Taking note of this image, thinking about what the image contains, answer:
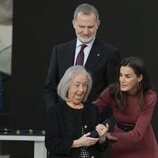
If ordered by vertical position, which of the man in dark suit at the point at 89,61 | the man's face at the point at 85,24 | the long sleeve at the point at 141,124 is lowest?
the long sleeve at the point at 141,124

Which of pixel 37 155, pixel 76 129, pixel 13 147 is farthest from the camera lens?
pixel 13 147

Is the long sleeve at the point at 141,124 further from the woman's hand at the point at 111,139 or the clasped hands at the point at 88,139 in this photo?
the clasped hands at the point at 88,139

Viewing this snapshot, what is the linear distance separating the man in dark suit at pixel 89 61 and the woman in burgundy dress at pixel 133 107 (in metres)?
0.27

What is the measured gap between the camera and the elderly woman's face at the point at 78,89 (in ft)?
12.1

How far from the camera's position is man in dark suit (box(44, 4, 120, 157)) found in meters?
4.17

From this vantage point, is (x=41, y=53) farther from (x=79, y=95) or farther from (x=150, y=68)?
(x=79, y=95)

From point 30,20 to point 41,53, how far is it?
0.42 m

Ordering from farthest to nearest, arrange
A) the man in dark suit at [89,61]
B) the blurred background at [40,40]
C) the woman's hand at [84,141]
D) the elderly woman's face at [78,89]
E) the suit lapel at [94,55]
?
the blurred background at [40,40] < the suit lapel at [94,55] < the man in dark suit at [89,61] < the elderly woman's face at [78,89] < the woman's hand at [84,141]

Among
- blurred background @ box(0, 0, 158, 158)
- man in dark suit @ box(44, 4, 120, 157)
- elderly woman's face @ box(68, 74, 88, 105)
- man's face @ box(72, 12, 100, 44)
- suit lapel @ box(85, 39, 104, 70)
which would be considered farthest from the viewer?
blurred background @ box(0, 0, 158, 158)

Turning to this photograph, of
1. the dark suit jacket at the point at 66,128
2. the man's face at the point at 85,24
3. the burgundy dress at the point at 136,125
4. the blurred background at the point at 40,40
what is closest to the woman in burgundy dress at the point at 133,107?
the burgundy dress at the point at 136,125

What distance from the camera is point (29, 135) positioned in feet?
18.6

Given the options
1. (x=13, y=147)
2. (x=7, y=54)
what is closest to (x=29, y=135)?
(x=13, y=147)

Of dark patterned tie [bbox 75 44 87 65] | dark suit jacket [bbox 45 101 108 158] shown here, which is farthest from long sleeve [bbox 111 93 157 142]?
dark patterned tie [bbox 75 44 87 65]

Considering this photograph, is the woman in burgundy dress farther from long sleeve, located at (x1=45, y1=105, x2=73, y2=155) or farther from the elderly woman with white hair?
long sleeve, located at (x1=45, y1=105, x2=73, y2=155)
